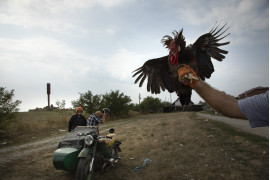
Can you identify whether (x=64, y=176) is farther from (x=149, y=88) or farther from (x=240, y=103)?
(x=240, y=103)

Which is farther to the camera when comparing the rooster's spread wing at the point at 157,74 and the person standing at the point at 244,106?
the rooster's spread wing at the point at 157,74

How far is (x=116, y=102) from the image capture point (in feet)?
103

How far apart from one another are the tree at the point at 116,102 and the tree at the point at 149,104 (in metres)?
19.3

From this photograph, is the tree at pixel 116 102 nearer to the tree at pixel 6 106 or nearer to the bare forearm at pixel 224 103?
the tree at pixel 6 106

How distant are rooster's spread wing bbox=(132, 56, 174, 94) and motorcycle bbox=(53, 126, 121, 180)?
75.8 inches

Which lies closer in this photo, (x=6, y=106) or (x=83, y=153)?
(x=83, y=153)

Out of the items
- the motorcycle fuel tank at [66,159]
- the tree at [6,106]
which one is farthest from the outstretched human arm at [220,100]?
the tree at [6,106]

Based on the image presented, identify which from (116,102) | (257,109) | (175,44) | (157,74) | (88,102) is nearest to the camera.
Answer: (257,109)

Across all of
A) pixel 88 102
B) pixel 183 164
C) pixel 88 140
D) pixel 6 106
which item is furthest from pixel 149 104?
pixel 88 140

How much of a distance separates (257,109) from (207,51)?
300 centimetres

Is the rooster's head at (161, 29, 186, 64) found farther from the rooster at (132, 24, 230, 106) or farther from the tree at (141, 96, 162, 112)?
the tree at (141, 96, 162, 112)

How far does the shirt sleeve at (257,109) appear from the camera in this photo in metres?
1.04

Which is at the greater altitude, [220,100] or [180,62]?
[180,62]

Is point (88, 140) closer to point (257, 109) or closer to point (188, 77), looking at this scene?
point (188, 77)
